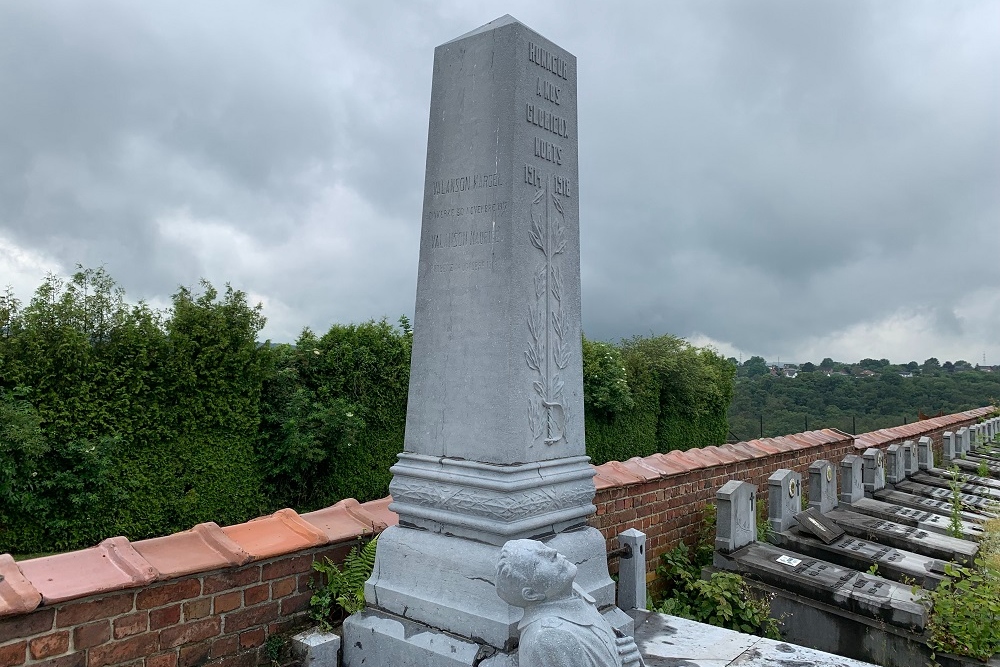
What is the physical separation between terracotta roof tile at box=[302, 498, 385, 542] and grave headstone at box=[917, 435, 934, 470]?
1144 cm

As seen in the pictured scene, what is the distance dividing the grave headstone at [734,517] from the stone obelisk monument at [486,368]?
237 centimetres

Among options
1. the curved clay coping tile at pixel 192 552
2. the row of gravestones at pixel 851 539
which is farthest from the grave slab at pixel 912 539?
the curved clay coping tile at pixel 192 552

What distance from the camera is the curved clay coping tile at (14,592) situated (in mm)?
2287

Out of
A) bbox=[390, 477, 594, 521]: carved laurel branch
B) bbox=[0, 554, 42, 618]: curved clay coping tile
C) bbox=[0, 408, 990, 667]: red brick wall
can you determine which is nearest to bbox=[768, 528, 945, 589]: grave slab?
bbox=[390, 477, 594, 521]: carved laurel branch

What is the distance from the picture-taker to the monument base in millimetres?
2848

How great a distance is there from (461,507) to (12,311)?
5.91 metres

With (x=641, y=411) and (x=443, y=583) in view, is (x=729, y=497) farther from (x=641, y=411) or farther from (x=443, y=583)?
(x=641, y=411)

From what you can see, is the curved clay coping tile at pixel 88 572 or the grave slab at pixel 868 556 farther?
the grave slab at pixel 868 556

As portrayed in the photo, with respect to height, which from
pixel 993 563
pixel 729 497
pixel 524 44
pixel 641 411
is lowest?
pixel 993 563

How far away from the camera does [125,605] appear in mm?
2645

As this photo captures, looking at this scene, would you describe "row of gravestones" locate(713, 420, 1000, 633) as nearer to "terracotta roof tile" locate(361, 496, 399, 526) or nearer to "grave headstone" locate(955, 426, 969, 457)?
"terracotta roof tile" locate(361, 496, 399, 526)

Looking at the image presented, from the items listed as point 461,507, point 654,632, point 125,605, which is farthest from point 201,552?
point 654,632

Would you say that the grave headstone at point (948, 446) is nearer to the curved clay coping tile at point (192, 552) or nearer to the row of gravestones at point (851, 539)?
the row of gravestones at point (851, 539)

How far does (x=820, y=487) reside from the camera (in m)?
7.22
